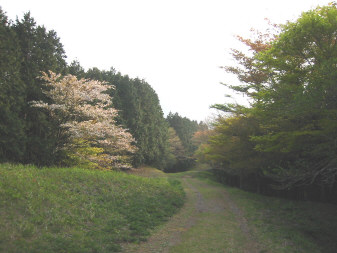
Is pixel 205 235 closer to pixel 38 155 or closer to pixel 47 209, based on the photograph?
pixel 47 209

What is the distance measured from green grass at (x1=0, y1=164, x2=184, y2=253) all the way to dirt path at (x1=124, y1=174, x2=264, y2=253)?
0.53 meters

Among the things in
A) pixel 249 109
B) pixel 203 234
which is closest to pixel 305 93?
pixel 249 109

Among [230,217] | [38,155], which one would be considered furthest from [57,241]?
[38,155]

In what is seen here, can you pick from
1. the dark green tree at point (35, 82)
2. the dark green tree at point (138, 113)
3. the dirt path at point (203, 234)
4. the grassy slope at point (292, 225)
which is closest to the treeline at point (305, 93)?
the grassy slope at point (292, 225)

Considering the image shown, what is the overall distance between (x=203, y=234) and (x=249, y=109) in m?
7.19

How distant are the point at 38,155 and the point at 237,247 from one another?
1167 centimetres

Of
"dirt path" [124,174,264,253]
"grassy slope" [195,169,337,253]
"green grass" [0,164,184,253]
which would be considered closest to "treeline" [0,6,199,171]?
"green grass" [0,164,184,253]

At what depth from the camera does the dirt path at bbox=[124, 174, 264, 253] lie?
21.9 ft

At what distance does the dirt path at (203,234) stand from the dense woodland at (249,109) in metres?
2.74

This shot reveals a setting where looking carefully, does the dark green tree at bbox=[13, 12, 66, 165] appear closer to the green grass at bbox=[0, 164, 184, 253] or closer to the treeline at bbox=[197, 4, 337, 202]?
the green grass at bbox=[0, 164, 184, 253]

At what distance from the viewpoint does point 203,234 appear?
816cm

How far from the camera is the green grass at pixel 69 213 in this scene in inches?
208

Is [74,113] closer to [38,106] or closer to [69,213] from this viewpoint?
[38,106]

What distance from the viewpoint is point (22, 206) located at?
20.6ft
